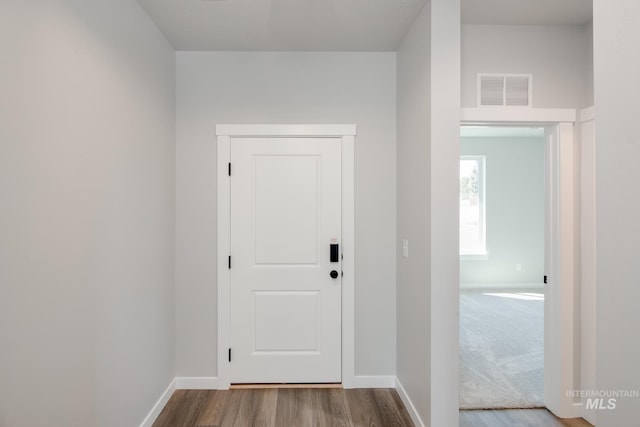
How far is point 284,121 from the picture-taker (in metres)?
2.83

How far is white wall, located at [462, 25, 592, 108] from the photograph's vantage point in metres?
2.47

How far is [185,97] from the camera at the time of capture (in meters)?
2.80

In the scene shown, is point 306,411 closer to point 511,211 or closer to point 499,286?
point 499,286

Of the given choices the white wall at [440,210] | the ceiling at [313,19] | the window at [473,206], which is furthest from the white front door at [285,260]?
the window at [473,206]

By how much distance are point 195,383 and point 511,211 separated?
5996mm

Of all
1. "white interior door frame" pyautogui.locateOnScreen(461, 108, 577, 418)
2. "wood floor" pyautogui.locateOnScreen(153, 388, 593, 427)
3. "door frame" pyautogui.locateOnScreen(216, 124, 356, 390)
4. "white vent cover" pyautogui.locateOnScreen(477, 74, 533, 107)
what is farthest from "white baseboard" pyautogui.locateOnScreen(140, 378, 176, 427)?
"white vent cover" pyautogui.locateOnScreen(477, 74, 533, 107)

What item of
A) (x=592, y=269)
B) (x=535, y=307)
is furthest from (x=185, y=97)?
(x=535, y=307)

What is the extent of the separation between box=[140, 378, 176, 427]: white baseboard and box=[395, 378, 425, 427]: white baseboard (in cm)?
174

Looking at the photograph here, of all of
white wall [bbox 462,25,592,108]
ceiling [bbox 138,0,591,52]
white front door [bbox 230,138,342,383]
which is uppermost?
ceiling [bbox 138,0,591,52]

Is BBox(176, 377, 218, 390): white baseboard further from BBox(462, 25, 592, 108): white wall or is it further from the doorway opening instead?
the doorway opening

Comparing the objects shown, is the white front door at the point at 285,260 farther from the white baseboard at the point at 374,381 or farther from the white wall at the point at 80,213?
the white wall at the point at 80,213

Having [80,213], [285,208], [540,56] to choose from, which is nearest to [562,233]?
[540,56]

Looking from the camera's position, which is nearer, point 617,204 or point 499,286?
point 617,204

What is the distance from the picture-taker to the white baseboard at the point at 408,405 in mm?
2251
